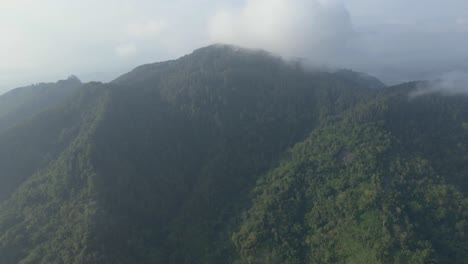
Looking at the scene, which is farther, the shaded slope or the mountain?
the mountain

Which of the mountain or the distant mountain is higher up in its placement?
the distant mountain

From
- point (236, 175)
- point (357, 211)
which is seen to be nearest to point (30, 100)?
point (236, 175)

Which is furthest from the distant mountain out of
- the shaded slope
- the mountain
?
the shaded slope

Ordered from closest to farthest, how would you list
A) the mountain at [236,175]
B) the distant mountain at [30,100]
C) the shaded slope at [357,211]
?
the shaded slope at [357,211], the mountain at [236,175], the distant mountain at [30,100]

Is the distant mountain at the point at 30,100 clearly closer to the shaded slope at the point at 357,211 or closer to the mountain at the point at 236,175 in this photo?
the mountain at the point at 236,175

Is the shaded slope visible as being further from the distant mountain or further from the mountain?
the distant mountain

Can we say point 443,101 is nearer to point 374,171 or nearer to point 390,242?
point 374,171

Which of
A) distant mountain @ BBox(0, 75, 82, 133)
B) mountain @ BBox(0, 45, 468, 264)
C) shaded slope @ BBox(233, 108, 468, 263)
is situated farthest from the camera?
distant mountain @ BBox(0, 75, 82, 133)

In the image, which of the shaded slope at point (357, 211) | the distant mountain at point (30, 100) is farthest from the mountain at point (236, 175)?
the distant mountain at point (30, 100)

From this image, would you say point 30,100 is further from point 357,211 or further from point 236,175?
point 357,211
